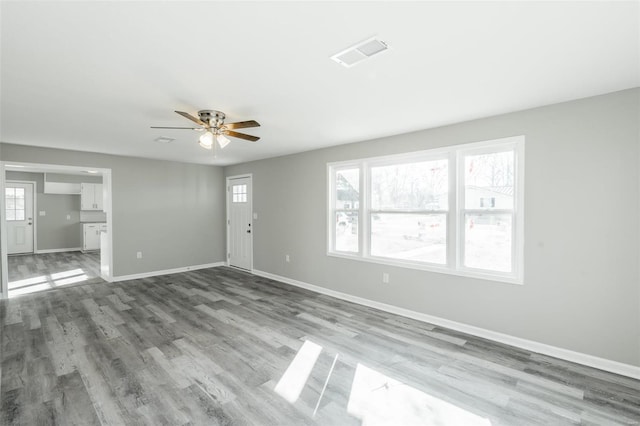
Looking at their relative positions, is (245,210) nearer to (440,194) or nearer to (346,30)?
(440,194)

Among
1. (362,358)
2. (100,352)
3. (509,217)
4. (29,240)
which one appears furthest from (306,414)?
(29,240)

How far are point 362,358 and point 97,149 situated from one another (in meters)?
5.48

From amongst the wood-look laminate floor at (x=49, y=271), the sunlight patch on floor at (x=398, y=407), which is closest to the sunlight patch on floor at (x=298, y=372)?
the sunlight patch on floor at (x=398, y=407)

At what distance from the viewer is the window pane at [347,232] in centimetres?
482

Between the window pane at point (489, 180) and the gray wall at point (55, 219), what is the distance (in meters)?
11.2

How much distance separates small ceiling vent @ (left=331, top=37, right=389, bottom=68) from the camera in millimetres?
1912

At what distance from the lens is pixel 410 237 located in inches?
163

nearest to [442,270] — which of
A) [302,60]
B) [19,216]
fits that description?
[302,60]

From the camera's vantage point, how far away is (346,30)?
1.77 meters

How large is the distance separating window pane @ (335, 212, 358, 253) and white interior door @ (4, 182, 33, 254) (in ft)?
31.4

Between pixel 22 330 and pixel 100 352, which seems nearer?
pixel 100 352

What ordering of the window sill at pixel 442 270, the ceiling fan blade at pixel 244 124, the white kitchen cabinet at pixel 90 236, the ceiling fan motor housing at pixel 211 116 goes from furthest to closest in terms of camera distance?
the white kitchen cabinet at pixel 90 236 → the window sill at pixel 442 270 → the ceiling fan motor housing at pixel 211 116 → the ceiling fan blade at pixel 244 124

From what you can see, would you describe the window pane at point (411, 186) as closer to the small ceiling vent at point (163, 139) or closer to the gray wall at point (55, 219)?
the small ceiling vent at point (163, 139)

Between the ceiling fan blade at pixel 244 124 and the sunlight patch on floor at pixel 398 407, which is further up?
A: the ceiling fan blade at pixel 244 124
